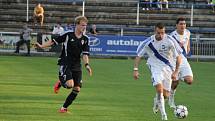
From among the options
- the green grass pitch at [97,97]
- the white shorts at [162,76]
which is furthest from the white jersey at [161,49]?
the green grass pitch at [97,97]

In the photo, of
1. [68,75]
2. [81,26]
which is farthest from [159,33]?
[68,75]

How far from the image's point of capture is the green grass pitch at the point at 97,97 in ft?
48.4

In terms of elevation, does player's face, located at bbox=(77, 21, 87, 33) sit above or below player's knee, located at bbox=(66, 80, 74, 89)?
above

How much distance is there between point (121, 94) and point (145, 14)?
2963 centimetres

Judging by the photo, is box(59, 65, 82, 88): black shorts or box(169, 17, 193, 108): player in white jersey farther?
box(169, 17, 193, 108): player in white jersey

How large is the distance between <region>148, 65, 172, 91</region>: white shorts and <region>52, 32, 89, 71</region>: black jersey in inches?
66.4

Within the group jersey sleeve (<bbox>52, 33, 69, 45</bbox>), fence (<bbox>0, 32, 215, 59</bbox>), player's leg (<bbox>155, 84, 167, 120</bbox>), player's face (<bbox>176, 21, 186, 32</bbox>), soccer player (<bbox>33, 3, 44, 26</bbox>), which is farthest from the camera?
soccer player (<bbox>33, 3, 44, 26</bbox>)

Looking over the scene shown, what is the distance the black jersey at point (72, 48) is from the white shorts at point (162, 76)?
1686 mm

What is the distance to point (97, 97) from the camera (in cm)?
1881

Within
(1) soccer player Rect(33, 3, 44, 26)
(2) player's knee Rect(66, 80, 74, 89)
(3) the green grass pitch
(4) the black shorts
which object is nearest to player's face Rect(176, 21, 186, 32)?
(3) the green grass pitch

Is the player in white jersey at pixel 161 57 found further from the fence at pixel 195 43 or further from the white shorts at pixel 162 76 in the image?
the fence at pixel 195 43

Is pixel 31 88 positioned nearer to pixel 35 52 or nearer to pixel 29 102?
pixel 29 102

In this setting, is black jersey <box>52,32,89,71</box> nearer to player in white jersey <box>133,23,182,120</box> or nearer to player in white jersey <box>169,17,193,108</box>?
player in white jersey <box>133,23,182,120</box>

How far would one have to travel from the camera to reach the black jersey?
15.4 m
